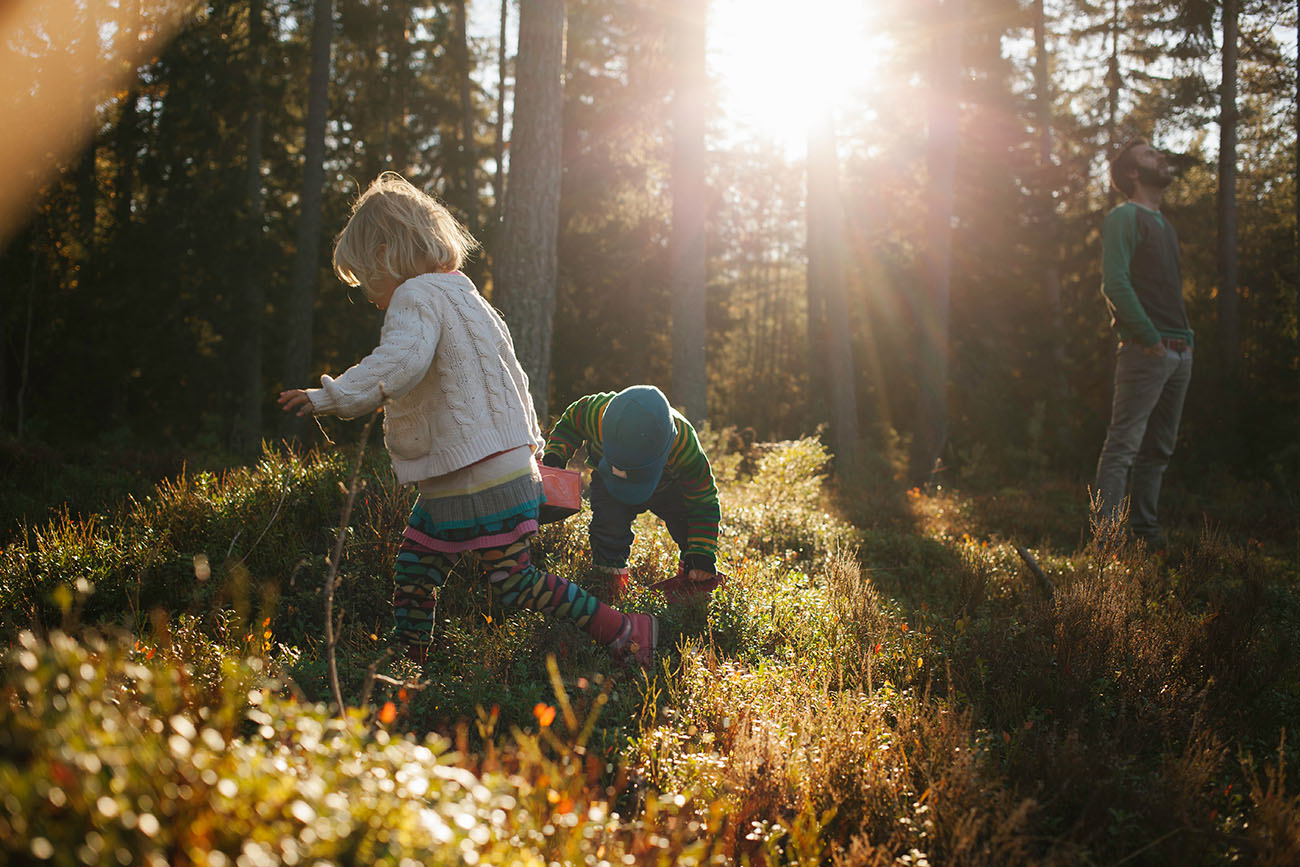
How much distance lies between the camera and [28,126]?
14.0 meters

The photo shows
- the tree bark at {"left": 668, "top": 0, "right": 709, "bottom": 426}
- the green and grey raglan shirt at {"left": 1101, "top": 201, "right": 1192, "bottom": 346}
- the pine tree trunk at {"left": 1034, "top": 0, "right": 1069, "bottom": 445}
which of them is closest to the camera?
the green and grey raglan shirt at {"left": 1101, "top": 201, "right": 1192, "bottom": 346}

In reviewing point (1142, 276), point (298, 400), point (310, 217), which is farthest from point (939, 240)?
point (310, 217)

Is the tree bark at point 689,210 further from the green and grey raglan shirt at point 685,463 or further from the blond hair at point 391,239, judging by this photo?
the blond hair at point 391,239

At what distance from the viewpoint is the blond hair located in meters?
3.21

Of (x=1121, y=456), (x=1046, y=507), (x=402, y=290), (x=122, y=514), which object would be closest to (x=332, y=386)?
(x=402, y=290)

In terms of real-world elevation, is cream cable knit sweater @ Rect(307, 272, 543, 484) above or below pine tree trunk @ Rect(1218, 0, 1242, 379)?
below

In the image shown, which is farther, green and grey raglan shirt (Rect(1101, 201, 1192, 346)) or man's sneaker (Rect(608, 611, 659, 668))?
green and grey raglan shirt (Rect(1101, 201, 1192, 346))

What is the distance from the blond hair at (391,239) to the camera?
3211 mm

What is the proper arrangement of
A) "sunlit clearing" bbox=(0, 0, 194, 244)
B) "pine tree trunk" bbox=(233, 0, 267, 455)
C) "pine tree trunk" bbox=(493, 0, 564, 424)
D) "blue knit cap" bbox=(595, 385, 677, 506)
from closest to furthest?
1. "blue knit cap" bbox=(595, 385, 677, 506)
2. "pine tree trunk" bbox=(493, 0, 564, 424)
3. "sunlit clearing" bbox=(0, 0, 194, 244)
4. "pine tree trunk" bbox=(233, 0, 267, 455)

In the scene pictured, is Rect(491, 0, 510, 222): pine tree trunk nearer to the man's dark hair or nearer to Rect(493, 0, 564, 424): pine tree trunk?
Rect(493, 0, 564, 424): pine tree trunk

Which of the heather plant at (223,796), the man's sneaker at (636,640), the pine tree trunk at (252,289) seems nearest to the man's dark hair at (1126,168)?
the man's sneaker at (636,640)

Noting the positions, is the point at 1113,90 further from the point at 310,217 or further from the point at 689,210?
the point at 310,217

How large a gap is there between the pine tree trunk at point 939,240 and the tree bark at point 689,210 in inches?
133

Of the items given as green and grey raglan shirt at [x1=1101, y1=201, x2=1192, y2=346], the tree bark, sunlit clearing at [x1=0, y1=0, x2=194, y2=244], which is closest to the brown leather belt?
green and grey raglan shirt at [x1=1101, y1=201, x2=1192, y2=346]
